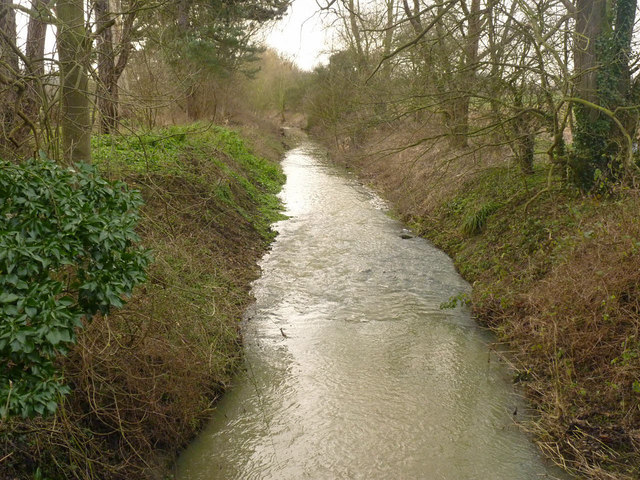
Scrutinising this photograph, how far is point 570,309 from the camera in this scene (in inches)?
270

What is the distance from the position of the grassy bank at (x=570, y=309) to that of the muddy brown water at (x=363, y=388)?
0.38 meters

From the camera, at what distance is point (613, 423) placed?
559 centimetres

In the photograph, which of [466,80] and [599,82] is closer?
[599,82]

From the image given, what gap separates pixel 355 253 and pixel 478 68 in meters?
4.78

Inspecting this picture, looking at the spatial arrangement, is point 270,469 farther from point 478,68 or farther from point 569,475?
point 478,68

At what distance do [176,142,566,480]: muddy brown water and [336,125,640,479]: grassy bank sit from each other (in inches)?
14.8

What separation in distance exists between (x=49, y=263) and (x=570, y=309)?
241 inches

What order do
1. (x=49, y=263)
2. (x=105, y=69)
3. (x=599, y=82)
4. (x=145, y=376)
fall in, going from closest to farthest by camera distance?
(x=49, y=263)
(x=145, y=376)
(x=599, y=82)
(x=105, y=69)

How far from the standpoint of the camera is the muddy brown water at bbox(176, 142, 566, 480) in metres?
5.39

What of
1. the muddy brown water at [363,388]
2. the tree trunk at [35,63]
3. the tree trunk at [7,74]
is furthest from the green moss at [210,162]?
the muddy brown water at [363,388]

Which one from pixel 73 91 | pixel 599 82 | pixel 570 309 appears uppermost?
pixel 599 82

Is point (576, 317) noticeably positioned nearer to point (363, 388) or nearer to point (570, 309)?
point (570, 309)

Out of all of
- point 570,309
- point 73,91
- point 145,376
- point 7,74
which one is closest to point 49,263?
point 145,376

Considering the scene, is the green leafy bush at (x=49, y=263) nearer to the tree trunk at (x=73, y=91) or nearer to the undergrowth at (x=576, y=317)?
the tree trunk at (x=73, y=91)
